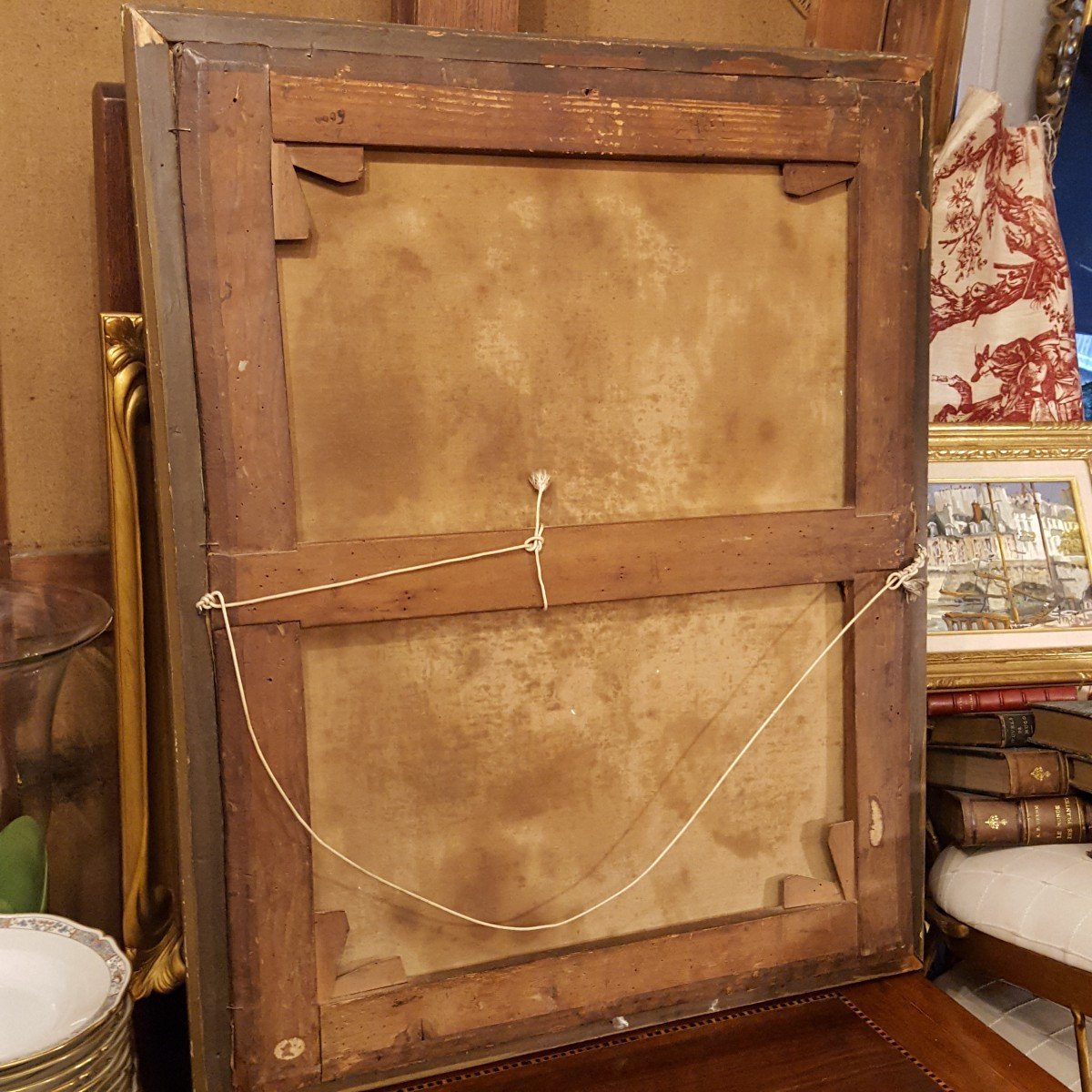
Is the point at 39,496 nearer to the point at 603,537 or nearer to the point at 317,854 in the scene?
the point at 317,854

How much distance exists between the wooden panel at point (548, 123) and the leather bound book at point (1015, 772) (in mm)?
820

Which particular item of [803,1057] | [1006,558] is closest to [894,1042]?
[803,1057]

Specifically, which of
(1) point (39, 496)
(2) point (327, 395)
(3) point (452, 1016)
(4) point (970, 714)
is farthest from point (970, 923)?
(1) point (39, 496)

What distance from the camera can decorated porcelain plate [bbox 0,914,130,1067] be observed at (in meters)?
0.94

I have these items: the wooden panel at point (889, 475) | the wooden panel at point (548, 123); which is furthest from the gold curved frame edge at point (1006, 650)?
the wooden panel at point (548, 123)

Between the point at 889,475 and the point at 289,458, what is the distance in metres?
0.73

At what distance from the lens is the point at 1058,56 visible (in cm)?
173

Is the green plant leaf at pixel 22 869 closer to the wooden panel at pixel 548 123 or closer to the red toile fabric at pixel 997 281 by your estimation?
the wooden panel at pixel 548 123

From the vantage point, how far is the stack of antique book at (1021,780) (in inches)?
54.0

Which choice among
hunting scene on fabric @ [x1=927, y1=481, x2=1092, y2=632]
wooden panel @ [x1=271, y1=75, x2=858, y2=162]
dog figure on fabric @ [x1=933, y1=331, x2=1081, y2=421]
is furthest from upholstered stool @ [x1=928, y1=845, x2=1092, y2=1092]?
wooden panel @ [x1=271, y1=75, x2=858, y2=162]

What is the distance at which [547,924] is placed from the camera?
119cm

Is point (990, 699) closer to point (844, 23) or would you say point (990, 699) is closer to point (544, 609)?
point (544, 609)

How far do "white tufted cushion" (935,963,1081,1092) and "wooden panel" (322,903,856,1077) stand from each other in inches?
11.5

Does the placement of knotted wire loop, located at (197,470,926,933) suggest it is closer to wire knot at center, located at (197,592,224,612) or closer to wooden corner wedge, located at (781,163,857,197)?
wire knot at center, located at (197,592,224,612)
